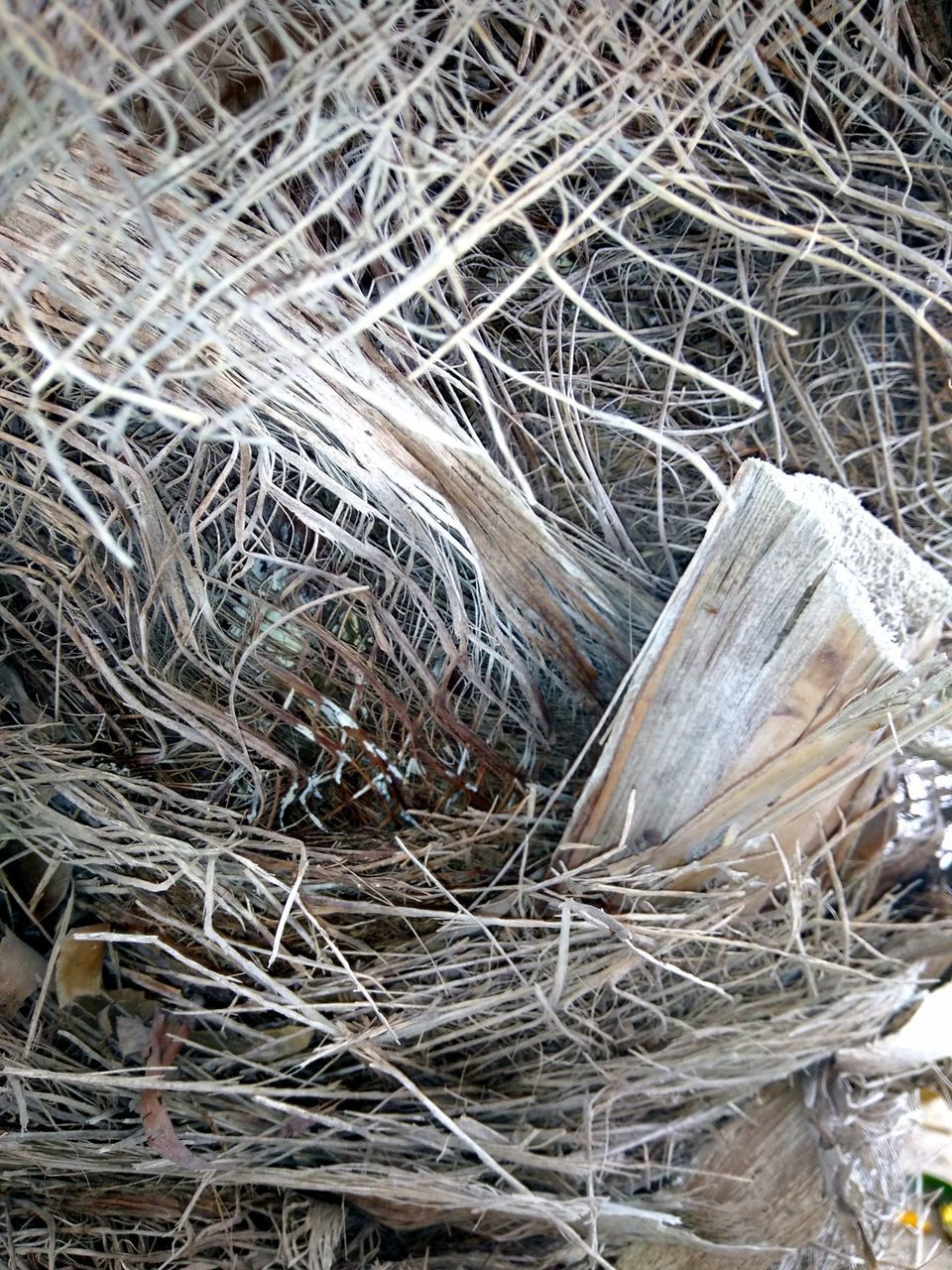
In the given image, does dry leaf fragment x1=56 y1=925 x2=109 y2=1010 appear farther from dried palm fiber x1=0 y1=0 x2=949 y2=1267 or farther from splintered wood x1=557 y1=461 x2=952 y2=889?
splintered wood x1=557 y1=461 x2=952 y2=889

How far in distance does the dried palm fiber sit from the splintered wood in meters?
0.06

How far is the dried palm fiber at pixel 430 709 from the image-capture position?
0.79 m

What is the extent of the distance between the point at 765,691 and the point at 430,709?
319 mm

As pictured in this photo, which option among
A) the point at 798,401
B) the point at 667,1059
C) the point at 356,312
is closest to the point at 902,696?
the point at 798,401

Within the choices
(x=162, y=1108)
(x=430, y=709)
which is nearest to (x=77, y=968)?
(x=162, y=1108)

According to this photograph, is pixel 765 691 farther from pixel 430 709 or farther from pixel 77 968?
pixel 77 968

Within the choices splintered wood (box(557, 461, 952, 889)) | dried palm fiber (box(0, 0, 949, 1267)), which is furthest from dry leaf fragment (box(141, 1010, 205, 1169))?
splintered wood (box(557, 461, 952, 889))

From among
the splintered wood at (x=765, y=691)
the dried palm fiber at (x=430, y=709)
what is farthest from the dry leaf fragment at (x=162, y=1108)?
the splintered wood at (x=765, y=691)

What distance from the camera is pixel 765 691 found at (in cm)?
82

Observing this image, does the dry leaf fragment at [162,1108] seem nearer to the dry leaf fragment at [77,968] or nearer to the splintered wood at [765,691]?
the dry leaf fragment at [77,968]

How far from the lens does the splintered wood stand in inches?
30.4

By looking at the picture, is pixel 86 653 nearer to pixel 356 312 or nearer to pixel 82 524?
pixel 82 524

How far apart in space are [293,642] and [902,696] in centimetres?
55

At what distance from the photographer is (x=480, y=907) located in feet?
3.01
